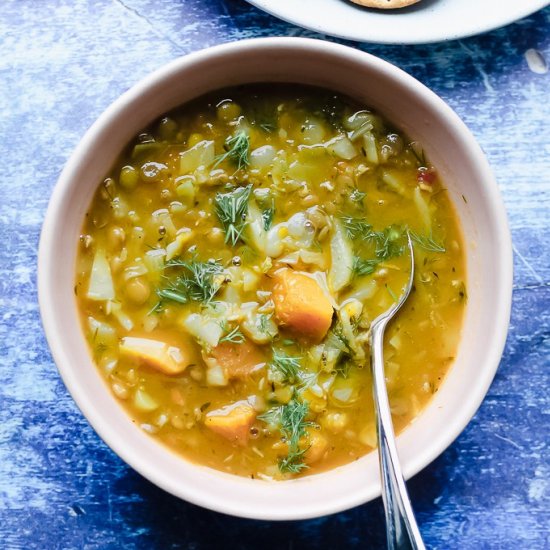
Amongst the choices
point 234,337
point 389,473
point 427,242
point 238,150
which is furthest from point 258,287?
point 389,473

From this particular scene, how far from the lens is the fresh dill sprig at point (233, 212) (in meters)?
2.70

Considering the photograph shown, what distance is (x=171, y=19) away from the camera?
310 centimetres

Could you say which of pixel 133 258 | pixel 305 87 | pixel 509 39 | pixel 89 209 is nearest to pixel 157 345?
pixel 133 258

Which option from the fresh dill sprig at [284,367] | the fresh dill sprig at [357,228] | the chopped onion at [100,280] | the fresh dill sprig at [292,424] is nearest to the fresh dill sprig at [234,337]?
the fresh dill sprig at [284,367]

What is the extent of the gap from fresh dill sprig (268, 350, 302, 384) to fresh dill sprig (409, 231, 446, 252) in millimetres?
564

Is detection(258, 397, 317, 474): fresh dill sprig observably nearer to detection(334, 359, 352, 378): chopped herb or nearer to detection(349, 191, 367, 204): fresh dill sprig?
detection(334, 359, 352, 378): chopped herb

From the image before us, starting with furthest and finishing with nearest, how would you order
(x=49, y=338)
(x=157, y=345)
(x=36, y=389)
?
(x=36, y=389), (x=157, y=345), (x=49, y=338)

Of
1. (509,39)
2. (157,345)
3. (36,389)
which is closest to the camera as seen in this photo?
(157,345)

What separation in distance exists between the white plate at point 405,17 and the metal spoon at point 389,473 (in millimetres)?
1091

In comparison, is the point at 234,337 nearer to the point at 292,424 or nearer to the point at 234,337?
the point at 234,337

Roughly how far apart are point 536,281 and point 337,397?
0.92 metres

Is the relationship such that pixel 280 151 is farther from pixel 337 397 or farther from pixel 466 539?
pixel 466 539

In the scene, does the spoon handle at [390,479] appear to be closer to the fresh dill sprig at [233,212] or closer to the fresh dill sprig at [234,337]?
the fresh dill sprig at [234,337]

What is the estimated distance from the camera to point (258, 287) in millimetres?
2719
